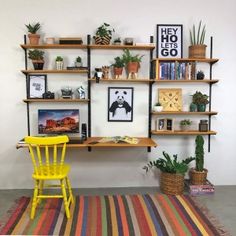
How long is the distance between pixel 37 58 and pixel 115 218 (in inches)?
80.6

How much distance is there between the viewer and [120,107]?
135 inches

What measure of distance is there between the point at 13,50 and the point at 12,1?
590 mm

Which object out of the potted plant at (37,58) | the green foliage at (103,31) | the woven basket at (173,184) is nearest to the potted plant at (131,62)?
the green foliage at (103,31)

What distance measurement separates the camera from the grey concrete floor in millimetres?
2607

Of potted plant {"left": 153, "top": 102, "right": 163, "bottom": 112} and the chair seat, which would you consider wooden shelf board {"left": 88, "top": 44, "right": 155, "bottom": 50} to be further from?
the chair seat

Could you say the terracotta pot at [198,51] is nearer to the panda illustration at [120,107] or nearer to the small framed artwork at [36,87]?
the panda illustration at [120,107]

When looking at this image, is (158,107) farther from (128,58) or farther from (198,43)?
(198,43)

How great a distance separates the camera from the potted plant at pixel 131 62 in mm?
3225

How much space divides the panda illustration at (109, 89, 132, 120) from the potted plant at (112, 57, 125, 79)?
0.74 ft

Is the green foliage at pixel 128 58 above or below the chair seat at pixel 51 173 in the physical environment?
above

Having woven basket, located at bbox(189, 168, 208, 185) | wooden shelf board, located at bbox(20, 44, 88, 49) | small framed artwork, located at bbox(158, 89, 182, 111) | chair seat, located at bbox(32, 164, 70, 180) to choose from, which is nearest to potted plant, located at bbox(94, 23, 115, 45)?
wooden shelf board, located at bbox(20, 44, 88, 49)

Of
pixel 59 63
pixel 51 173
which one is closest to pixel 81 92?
pixel 59 63

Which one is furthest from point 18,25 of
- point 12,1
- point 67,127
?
point 67,127

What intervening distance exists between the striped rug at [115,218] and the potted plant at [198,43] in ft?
5.70
